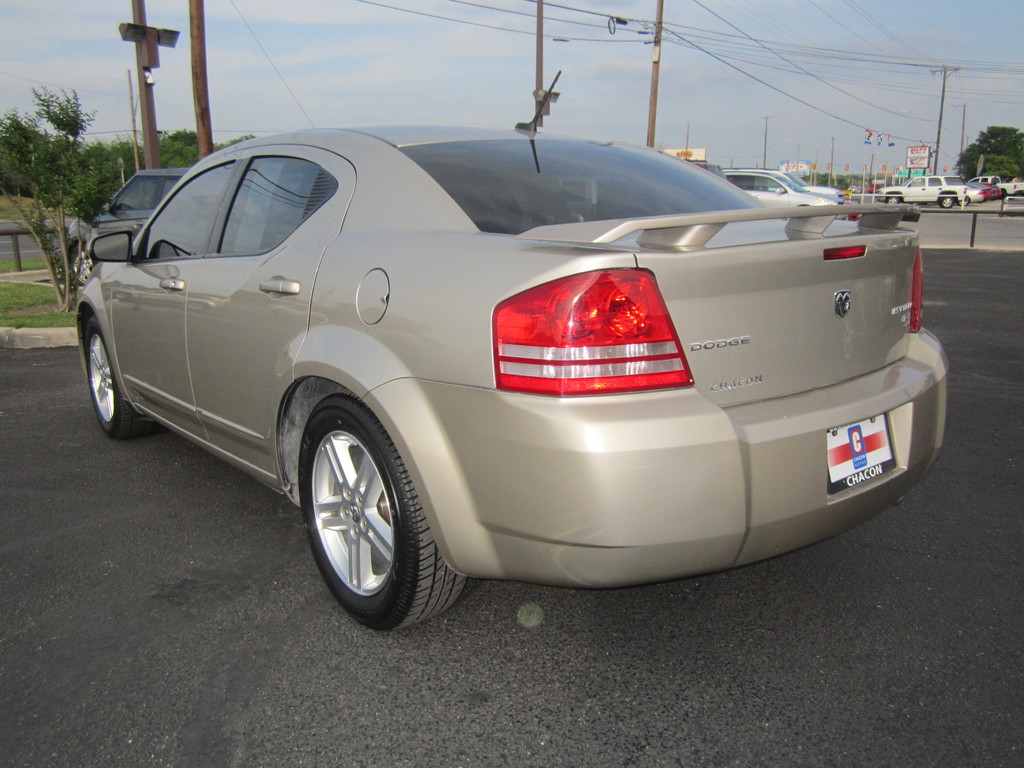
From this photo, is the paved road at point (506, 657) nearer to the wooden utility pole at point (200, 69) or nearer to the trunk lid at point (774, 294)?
the trunk lid at point (774, 294)

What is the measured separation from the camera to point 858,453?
94.6 inches

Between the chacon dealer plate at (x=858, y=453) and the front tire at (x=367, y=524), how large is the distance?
3.63 feet

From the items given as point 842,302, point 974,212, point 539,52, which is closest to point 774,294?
point 842,302

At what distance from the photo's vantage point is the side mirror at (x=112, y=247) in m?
4.07

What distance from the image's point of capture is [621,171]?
3.18 metres

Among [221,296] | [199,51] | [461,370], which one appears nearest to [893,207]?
[461,370]

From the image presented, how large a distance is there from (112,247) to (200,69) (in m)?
11.4

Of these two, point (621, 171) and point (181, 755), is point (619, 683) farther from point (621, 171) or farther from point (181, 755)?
point (621, 171)

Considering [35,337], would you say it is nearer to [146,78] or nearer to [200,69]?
[200,69]

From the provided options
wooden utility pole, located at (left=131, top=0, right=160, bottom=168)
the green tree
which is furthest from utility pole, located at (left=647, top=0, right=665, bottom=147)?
the green tree

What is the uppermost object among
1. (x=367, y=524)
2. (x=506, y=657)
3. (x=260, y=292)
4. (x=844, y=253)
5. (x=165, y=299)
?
(x=844, y=253)

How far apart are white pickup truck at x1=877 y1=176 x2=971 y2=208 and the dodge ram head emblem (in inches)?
2027

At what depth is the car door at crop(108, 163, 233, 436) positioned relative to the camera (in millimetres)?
3611

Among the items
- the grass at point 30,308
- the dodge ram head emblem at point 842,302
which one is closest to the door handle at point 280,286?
the dodge ram head emblem at point 842,302
